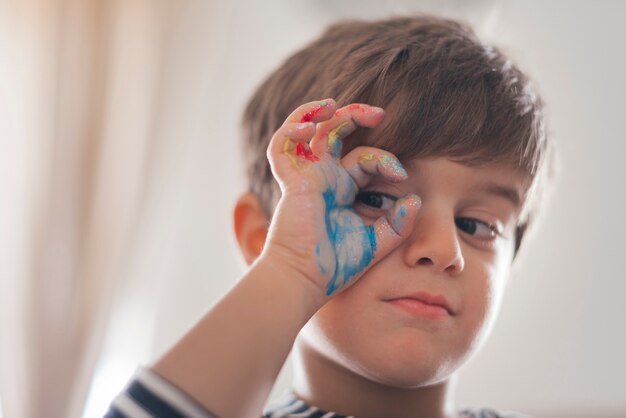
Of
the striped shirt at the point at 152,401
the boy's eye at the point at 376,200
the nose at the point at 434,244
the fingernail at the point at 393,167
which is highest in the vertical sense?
the fingernail at the point at 393,167

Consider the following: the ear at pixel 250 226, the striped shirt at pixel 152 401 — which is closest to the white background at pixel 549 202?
the ear at pixel 250 226

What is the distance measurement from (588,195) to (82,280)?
1.17 metres

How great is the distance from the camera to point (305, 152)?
0.85 meters

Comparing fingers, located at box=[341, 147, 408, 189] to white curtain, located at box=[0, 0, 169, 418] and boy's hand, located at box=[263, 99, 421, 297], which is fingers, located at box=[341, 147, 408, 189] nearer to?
boy's hand, located at box=[263, 99, 421, 297]

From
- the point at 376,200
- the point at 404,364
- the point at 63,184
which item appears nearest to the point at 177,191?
the point at 63,184

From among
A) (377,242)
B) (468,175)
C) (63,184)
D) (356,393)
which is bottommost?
(356,393)

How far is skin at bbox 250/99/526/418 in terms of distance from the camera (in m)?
0.84

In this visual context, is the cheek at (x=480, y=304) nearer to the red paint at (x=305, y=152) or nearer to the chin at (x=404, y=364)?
the chin at (x=404, y=364)

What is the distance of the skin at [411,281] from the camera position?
0.84 m

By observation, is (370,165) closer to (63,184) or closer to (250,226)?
(250,226)

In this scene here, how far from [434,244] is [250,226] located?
14.0 inches

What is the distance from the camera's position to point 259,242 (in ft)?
3.56

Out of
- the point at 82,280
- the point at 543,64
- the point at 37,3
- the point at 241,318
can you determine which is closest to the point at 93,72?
the point at 37,3

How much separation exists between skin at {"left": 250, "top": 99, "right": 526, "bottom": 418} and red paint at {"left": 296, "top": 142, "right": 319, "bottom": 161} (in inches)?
0.4
